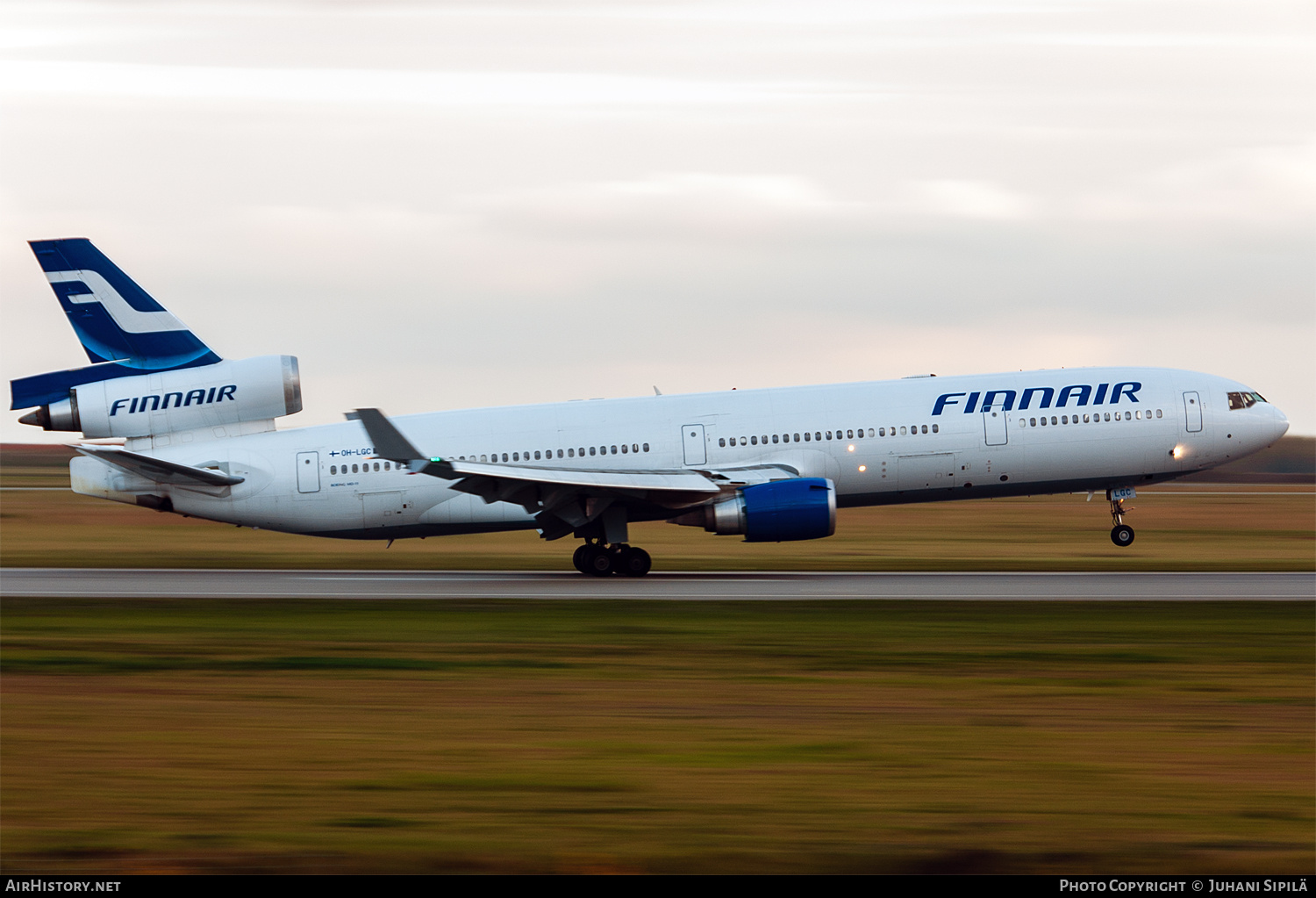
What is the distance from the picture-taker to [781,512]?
2600 cm

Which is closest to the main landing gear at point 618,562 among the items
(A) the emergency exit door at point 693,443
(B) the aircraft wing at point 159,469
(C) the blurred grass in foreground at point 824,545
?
(A) the emergency exit door at point 693,443

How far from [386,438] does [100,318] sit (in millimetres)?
8339

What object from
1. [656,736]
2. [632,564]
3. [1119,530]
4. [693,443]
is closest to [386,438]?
[632,564]

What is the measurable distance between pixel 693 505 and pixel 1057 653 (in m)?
11.4

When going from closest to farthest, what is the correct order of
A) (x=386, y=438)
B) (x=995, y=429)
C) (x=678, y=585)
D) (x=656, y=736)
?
(x=656, y=736), (x=386, y=438), (x=678, y=585), (x=995, y=429)

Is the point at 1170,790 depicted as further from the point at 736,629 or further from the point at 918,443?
the point at 918,443

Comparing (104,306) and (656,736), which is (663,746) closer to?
(656,736)

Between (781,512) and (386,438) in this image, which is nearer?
(386,438)

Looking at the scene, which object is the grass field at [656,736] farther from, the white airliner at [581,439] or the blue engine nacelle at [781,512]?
the white airliner at [581,439]

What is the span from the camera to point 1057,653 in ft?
55.7

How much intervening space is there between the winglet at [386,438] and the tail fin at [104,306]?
22.1 feet

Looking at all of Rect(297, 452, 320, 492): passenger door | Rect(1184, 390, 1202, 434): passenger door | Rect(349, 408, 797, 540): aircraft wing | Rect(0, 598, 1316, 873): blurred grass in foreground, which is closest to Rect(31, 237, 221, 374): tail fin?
Rect(297, 452, 320, 492): passenger door

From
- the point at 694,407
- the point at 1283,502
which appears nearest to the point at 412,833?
the point at 694,407

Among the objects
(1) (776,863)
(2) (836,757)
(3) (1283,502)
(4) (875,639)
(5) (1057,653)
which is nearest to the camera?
(1) (776,863)
